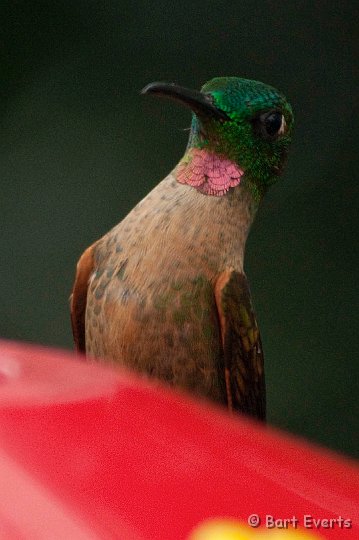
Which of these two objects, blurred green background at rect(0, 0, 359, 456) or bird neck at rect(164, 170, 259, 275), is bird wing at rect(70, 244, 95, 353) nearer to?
bird neck at rect(164, 170, 259, 275)

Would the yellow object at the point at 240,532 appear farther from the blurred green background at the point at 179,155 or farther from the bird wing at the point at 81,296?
the blurred green background at the point at 179,155

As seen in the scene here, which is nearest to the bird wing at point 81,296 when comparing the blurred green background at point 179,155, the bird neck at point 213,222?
the bird neck at point 213,222

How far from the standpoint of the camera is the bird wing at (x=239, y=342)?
924 millimetres

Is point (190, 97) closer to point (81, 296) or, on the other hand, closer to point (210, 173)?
point (210, 173)

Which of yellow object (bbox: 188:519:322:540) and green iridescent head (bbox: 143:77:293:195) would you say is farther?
green iridescent head (bbox: 143:77:293:195)

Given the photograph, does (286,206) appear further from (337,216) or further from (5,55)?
(5,55)

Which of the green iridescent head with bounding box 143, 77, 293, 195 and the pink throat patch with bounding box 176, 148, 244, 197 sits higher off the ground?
the green iridescent head with bounding box 143, 77, 293, 195

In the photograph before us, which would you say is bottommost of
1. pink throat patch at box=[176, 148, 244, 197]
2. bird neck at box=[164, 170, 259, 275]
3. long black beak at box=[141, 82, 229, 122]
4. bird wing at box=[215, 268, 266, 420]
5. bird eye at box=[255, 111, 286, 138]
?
bird wing at box=[215, 268, 266, 420]

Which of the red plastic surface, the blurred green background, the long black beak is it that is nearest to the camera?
the red plastic surface

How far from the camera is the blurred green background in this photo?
150 centimetres

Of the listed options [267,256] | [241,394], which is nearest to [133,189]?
[267,256]

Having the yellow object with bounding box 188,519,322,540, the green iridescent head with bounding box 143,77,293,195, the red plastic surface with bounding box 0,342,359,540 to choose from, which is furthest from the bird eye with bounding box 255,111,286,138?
the yellow object with bounding box 188,519,322,540

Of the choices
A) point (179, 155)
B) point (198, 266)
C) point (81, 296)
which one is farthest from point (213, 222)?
point (179, 155)

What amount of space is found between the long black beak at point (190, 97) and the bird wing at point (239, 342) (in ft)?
0.63
